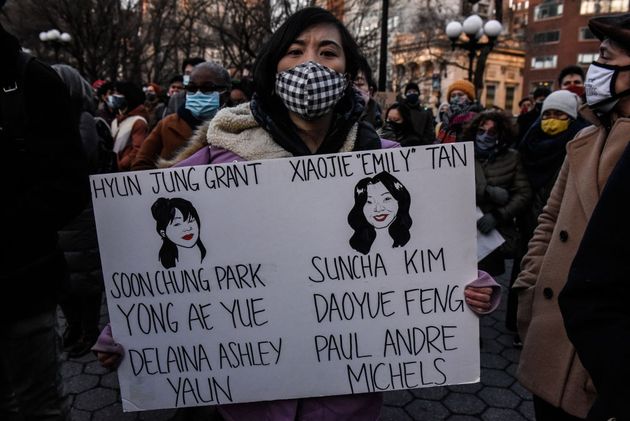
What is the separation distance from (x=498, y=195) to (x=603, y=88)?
2090 millimetres

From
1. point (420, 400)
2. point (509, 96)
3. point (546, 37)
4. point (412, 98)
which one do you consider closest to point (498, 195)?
point (420, 400)

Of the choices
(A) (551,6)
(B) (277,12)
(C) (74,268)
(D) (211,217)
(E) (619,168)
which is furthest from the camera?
(A) (551,6)

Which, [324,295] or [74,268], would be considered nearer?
[324,295]

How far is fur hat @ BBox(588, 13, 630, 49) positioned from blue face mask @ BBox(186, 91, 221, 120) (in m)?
2.97

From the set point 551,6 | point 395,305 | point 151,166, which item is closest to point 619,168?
point 395,305

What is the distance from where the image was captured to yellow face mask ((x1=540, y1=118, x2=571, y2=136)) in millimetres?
3908

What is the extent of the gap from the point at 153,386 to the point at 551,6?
73.2 metres

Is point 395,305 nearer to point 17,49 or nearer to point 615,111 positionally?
point 615,111

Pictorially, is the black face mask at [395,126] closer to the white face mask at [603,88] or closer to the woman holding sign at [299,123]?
the white face mask at [603,88]

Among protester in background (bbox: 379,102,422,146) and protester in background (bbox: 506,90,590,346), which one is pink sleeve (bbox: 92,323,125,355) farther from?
protester in background (bbox: 379,102,422,146)

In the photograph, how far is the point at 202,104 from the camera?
4.06 meters

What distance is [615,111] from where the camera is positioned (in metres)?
1.82

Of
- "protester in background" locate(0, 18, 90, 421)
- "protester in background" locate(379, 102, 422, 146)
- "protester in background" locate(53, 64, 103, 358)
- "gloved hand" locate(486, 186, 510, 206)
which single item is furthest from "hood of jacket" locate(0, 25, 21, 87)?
"protester in background" locate(379, 102, 422, 146)

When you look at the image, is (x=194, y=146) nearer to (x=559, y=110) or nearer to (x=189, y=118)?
(x=189, y=118)
